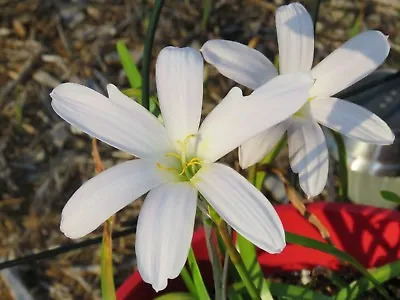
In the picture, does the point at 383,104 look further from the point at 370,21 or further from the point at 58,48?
the point at 58,48

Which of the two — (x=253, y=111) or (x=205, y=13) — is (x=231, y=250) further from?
(x=205, y=13)

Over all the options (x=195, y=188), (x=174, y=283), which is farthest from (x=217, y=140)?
(x=174, y=283)

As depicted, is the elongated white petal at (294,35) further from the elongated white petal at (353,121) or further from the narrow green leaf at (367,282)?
the narrow green leaf at (367,282)

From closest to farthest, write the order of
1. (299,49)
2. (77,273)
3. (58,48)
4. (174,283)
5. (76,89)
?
1. (76,89)
2. (299,49)
3. (174,283)
4. (77,273)
5. (58,48)

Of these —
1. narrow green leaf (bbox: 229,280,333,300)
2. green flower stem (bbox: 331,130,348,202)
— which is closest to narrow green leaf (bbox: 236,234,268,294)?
narrow green leaf (bbox: 229,280,333,300)

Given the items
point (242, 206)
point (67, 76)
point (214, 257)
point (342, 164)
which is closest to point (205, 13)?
point (67, 76)

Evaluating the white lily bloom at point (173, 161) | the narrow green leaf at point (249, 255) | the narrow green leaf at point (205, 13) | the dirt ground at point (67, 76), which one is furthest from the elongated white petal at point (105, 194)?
the narrow green leaf at point (205, 13)
